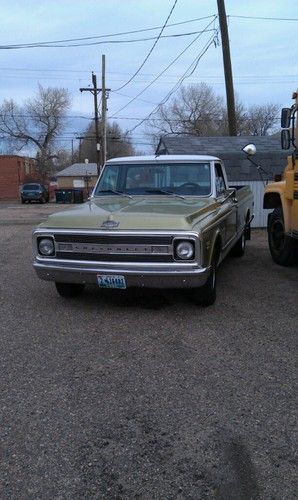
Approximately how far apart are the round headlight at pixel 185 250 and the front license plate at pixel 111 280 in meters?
0.66

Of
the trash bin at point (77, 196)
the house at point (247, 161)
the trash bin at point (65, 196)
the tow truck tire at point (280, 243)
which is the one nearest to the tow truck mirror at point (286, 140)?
the tow truck tire at point (280, 243)

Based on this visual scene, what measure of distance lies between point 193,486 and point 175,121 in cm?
5675

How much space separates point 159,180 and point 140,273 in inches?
83.2

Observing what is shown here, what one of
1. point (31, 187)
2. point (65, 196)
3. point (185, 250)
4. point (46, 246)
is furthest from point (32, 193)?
point (185, 250)

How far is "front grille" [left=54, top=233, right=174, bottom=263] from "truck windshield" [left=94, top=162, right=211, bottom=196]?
1641 millimetres

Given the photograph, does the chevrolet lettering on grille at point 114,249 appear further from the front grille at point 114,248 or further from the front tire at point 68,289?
the front tire at point 68,289

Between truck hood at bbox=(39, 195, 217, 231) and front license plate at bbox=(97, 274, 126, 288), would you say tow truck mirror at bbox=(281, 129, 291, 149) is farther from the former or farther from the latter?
front license plate at bbox=(97, 274, 126, 288)

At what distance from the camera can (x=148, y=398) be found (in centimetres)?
372

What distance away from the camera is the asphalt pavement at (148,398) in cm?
280

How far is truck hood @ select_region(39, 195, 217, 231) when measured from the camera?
5.41 m

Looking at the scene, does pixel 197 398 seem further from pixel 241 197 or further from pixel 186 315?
pixel 241 197

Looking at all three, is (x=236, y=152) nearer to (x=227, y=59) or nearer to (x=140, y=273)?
(x=227, y=59)

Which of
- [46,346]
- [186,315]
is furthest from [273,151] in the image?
[46,346]

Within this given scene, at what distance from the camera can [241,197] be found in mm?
9016
